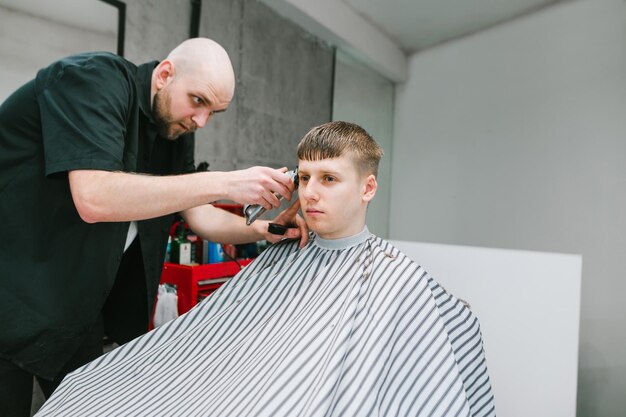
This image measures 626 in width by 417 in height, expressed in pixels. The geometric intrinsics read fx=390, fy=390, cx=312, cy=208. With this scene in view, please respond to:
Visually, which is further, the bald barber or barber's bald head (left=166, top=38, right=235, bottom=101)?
barber's bald head (left=166, top=38, right=235, bottom=101)

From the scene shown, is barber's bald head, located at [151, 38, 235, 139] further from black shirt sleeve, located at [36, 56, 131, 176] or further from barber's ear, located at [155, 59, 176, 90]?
black shirt sleeve, located at [36, 56, 131, 176]

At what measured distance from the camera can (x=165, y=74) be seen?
1.42 meters

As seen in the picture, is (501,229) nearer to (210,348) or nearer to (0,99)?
(210,348)

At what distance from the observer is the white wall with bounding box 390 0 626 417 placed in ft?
9.90

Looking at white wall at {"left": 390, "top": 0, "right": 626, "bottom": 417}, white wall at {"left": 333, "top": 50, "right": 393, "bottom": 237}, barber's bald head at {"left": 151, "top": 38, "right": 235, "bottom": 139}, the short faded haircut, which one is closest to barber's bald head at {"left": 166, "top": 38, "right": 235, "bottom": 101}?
barber's bald head at {"left": 151, "top": 38, "right": 235, "bottom": 139}

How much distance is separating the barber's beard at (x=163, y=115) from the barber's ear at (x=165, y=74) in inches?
1.0

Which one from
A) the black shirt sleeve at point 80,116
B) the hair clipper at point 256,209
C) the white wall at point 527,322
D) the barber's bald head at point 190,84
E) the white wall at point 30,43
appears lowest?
the white wall at point 527,322

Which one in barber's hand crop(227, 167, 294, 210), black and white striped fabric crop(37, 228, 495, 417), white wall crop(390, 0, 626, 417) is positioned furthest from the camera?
white wall crop(390, 0, 626, 417)

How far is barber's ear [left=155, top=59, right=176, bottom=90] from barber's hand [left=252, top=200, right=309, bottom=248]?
613mm

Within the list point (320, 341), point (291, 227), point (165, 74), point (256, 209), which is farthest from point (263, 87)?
point (320, 341)

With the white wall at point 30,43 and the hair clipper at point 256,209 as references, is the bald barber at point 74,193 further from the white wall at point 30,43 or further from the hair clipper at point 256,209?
the white wall at point 30,43

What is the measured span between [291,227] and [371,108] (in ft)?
10.5

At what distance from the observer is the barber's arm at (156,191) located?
1.03 m

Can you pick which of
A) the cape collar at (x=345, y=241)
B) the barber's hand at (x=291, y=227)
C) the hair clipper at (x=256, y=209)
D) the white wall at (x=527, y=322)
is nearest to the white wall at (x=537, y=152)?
the white wall at (x=527, y=322)
